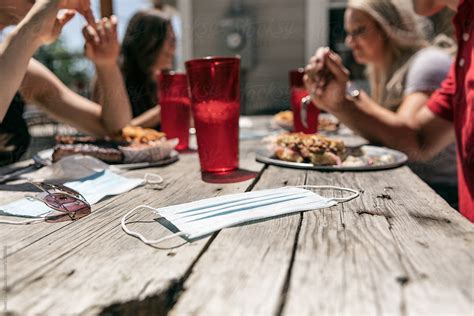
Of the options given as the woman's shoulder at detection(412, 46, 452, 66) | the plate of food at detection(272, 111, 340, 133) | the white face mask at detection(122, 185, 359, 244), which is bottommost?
the plate of food at detection(272, 111, 340, 133)

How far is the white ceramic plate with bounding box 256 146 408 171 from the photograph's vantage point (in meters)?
1.21

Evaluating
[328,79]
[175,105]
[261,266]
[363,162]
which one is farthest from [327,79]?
[261,266]

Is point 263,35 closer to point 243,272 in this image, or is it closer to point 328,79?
point 328,79

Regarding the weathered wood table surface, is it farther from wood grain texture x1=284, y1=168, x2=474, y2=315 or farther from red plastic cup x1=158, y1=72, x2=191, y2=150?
red plastic cup x1=158, y1=72, x2=191, y2=150

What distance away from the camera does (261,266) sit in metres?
0.56

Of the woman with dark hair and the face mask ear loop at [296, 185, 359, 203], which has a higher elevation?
the woman with dark hair

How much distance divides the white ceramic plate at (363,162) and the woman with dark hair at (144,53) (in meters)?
2.00

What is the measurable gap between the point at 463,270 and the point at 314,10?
21.4 feet

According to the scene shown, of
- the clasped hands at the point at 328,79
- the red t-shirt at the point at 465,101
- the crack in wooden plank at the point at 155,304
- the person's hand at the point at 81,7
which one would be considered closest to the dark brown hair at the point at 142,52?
the person's hand at the point at 81,7

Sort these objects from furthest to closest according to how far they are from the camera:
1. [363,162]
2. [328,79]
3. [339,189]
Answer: [328,79]
[363,162]
[339,189]

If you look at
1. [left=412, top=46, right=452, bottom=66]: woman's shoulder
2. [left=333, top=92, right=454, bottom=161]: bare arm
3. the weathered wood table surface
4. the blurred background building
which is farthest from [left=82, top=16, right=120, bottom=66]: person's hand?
the blurred background building

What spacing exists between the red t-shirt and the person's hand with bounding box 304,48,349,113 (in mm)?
417

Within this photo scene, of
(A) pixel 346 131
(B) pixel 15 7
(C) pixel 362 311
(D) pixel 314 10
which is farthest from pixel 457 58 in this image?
(D) pixel 314 10

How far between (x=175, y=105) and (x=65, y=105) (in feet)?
2.25
